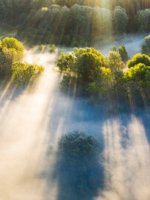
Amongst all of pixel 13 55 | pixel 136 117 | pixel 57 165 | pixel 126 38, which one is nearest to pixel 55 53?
pixel 13 55

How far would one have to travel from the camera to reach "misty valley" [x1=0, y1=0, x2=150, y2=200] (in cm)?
3212

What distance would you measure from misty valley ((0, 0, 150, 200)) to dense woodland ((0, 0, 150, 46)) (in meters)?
9.98

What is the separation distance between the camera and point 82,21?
82562 mm

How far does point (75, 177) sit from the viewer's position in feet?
110

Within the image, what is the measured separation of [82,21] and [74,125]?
46854mm

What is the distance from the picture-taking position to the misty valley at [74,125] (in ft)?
105

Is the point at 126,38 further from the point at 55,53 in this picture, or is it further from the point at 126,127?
the point at 126,127

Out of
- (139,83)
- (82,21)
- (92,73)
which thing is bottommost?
(139,83)

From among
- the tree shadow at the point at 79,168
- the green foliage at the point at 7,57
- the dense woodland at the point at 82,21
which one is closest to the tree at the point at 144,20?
the dense woodland at the point at 82,21

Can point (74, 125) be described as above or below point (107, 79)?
below

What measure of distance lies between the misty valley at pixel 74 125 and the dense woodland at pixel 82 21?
393 inches

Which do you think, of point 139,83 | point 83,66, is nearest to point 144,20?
point 83,66

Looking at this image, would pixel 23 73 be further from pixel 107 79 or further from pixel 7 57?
pixel 107 79

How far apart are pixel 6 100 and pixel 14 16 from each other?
57.6m
